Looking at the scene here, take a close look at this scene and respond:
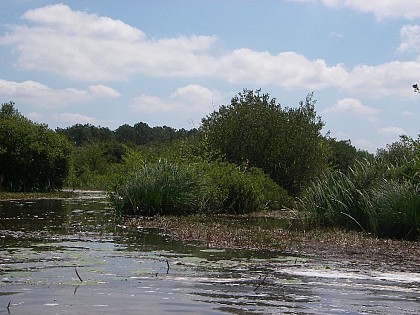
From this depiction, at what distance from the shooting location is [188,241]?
1562cm

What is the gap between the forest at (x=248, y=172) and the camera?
19184 mm

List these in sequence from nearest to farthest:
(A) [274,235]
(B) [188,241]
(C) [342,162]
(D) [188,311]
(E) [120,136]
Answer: (D) [188,311] < (B) [188,241] < (A) [274,235] < (C) [342,162] < (E) [120,136]

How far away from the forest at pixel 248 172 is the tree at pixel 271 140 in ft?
0.19

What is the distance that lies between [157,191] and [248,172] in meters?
8.48

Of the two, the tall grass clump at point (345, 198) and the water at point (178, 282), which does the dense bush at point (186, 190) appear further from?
the water at point (178, 282)

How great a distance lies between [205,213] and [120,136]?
112377 millimetres

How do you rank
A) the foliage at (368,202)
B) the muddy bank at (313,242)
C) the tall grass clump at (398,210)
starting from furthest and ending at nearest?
the foliage at (368,202), the tall grass clump at (398,210), the muddy bank at (313,242)

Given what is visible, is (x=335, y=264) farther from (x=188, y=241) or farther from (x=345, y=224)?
(x=345, y=224)

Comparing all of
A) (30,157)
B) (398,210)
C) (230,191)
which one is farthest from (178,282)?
(30,157)

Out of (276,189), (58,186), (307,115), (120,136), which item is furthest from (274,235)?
(120,136)

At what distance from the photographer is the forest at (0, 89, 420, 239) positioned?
62.9ft

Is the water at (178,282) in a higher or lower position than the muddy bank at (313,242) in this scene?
lower

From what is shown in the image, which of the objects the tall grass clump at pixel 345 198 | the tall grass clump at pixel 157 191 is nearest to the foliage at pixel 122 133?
the tall grass clump at pixel 157 191

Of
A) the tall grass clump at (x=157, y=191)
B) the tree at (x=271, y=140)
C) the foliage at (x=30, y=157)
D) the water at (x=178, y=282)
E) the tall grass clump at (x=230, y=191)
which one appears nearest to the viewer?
the water at (x=178, y=282)
